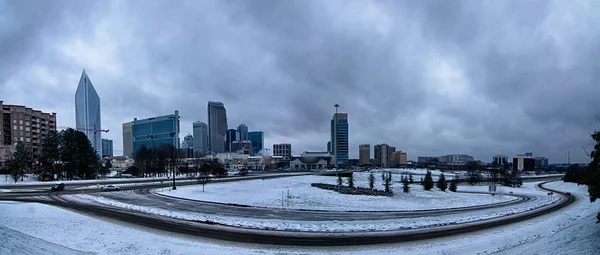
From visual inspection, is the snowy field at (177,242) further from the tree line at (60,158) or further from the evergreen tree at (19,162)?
the tree line at (60,158)

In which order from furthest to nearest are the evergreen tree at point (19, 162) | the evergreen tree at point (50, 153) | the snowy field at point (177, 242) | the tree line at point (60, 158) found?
the evergreen tree at point (50, 153) < the tree line at point (60, 158) < the evergreen tree at point (19, 162) < the snowy field at point (177, 242)

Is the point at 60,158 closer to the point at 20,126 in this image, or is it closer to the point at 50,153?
the point at 50,153

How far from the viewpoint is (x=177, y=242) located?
19.2 m

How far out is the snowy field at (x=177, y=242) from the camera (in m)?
16.2

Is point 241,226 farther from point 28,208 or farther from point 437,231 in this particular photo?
point 28,208

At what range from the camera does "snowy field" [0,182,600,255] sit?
53.2 ft

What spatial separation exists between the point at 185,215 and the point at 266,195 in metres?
19.8

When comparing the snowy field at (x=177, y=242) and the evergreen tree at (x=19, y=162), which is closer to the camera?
the snowy field at (x=177, y=242)

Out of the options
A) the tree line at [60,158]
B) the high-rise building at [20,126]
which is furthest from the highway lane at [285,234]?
the high-rise building at [20,126]

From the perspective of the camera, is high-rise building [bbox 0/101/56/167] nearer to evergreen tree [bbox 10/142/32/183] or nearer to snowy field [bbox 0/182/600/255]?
evergreen tree [bbox 10/142/32/183]

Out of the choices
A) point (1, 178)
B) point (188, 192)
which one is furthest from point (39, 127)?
point (188, 192)

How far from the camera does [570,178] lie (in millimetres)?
103688

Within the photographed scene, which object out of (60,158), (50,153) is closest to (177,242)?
(50,153)

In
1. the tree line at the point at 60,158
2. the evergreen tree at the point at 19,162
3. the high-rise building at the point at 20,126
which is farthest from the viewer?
the high-rise building at the point at 20,126
